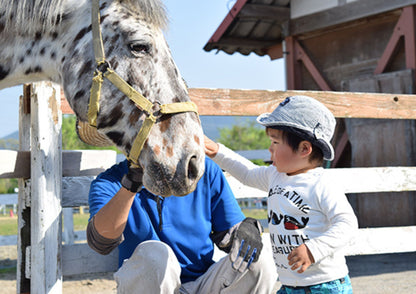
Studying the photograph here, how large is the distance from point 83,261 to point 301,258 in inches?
50.6

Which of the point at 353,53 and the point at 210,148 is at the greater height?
the point at 353,53

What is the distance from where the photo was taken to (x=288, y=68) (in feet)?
29.0

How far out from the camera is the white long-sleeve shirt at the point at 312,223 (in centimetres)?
204

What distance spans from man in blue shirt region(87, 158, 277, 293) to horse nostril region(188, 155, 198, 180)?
214mm

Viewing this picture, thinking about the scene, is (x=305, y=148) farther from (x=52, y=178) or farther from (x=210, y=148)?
(x=52, y=178)

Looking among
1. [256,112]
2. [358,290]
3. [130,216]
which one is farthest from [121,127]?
[358,290]

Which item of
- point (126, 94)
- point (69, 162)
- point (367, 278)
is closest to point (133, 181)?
point (126, 94)

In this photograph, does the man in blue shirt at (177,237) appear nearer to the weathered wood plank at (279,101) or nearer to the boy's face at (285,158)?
the boy's face at (285,158)

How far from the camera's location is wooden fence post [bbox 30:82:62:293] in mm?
2436

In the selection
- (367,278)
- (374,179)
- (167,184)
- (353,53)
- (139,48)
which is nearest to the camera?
(167,184)

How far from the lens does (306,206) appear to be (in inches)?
84.3

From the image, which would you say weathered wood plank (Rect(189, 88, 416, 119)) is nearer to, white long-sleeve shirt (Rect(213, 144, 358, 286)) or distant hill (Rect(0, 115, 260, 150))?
distant hill (Rect(0, 115, 260, 150))

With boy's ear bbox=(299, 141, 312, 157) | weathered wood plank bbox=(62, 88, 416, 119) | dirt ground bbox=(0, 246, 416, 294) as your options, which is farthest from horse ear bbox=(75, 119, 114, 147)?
dirt ground bbox=(0, 246, 416, 294)

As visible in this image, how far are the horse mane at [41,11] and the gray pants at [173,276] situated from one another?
3.32 ft
